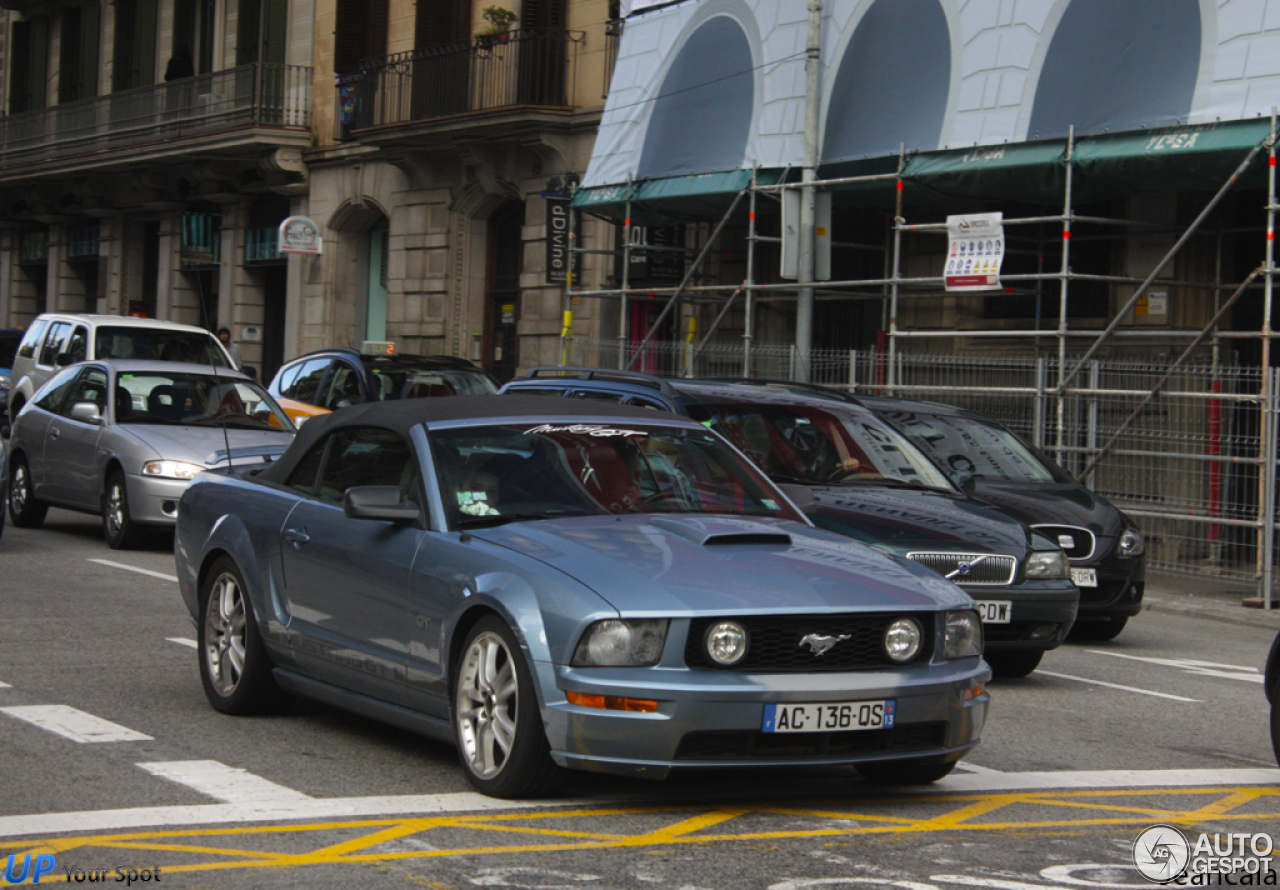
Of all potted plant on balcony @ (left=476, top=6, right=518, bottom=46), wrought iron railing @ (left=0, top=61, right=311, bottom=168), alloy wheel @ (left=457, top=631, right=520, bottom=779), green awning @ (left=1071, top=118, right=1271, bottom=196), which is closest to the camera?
alloy wheel @ (left=457, top=631, right=520, bottom=779)

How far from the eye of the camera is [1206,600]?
49.0 ft

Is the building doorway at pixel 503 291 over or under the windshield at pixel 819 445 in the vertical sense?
over

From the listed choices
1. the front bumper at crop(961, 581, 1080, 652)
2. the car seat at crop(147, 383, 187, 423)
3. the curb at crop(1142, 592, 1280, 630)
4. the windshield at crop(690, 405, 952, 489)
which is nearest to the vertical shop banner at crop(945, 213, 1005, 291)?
the curb at crop(1142, 592, 1280, 630)

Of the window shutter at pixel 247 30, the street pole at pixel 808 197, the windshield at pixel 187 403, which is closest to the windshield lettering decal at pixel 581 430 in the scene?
the windshield at pixel 187 403

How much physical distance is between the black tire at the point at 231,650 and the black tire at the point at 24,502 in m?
8.81

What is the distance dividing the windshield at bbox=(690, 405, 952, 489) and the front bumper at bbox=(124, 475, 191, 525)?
5245 millimetres

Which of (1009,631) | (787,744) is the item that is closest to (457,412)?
(787,744)

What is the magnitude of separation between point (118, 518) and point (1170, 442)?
9.25 metres

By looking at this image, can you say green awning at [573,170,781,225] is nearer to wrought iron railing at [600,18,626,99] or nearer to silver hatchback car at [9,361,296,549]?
wrought iron railing at [600,18,626,99]

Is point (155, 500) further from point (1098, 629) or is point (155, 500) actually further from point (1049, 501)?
point (1098, 629)

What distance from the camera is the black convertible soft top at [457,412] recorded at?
6.89m

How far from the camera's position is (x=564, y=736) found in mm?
5555

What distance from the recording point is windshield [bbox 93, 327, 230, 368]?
70.0 feet

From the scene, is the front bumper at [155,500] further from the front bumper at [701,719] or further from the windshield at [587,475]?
the front bumper at [701,719]
